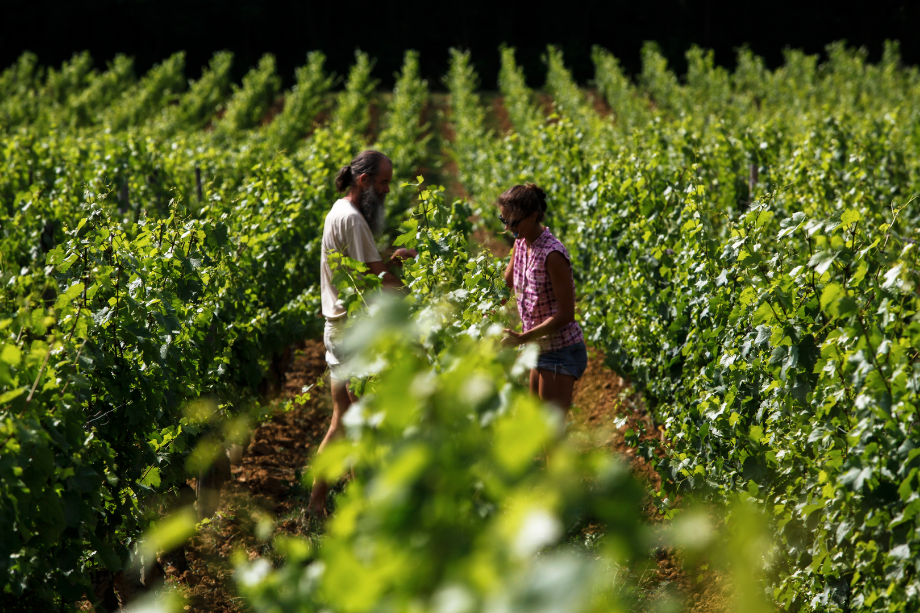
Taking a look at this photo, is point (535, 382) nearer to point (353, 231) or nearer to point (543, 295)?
point (543, 295)

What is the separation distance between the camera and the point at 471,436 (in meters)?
1.13

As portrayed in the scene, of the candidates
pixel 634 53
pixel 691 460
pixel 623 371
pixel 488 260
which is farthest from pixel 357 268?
pixel 634 53

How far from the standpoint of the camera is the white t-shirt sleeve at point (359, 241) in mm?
3395

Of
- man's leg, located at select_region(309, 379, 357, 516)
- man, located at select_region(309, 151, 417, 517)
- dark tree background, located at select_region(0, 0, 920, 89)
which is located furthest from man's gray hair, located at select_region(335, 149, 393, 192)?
dark tree background, located at select_region(0, 0, 920, 89)

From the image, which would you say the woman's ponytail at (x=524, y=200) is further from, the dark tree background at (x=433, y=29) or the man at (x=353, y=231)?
the dark tree background at (x=433, y=29)

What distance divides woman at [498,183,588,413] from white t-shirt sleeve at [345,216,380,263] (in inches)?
23.6

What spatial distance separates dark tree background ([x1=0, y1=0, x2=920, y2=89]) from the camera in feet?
102

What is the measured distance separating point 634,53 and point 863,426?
1347 inches

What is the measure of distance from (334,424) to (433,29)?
108 feet

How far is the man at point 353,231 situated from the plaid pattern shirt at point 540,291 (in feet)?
1.86

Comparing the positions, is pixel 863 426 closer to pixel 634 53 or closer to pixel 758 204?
pixel 758 204

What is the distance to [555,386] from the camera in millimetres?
3506

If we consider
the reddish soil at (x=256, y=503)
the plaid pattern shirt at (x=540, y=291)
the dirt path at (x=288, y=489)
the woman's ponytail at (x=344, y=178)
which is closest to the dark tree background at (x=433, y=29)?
the dirt path at (x=288, y=489)

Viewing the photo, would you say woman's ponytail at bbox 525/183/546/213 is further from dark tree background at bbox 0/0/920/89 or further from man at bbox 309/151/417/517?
dark tree background at bbox 0/0/920/89
